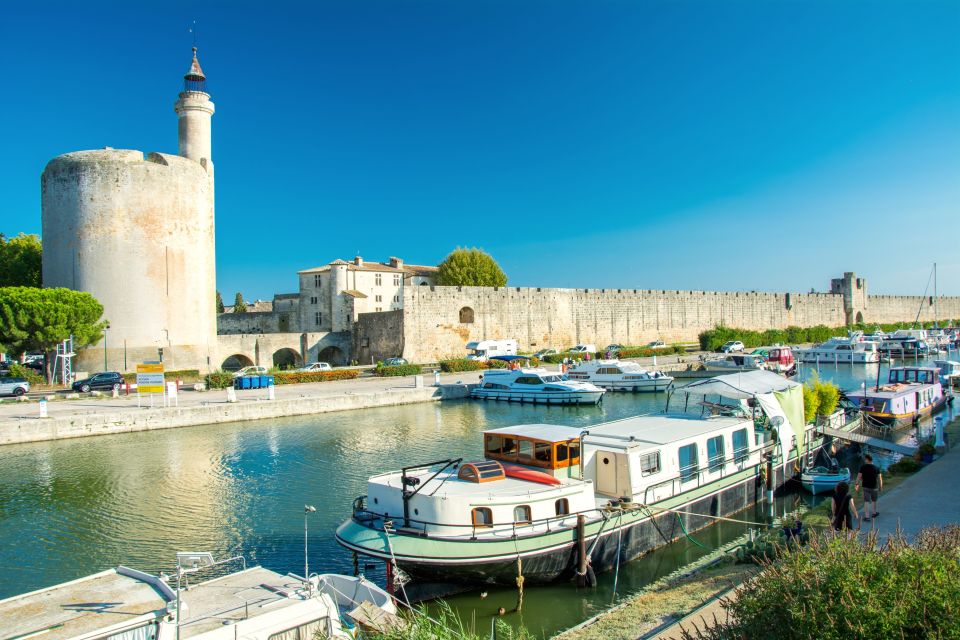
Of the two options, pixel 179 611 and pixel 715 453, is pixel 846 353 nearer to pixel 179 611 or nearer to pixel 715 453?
pixel 715 453

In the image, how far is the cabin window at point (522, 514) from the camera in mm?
8750

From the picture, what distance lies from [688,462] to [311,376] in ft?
71.9

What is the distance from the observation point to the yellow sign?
870 inches

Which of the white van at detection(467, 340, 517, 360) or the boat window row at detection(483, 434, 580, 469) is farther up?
the white van at detection(467, 340, 517, 360)

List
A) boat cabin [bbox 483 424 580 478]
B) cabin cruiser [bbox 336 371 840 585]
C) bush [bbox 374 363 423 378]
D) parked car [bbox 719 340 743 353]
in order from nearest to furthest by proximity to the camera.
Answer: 1. cabin cruiser [bbox 336 371 840 585]
2. boat cabin [bbox 483 424 580 478]
3. bush [bbox 374 363 423 378]
4. parked car [bbox 719 340 743 353]

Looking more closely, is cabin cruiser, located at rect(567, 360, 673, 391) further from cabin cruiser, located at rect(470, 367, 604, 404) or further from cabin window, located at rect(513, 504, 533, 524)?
cabin window, located at rect(513, 504, 533, 524)

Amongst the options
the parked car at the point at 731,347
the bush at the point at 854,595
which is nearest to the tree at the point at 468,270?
the parked car at the point at 731,347

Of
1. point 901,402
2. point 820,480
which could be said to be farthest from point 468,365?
point 820,480

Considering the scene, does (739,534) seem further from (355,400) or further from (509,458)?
(355,400)

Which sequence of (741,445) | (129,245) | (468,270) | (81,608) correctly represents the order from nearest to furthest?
(81,608), (741,445), (129,245), (468,270)

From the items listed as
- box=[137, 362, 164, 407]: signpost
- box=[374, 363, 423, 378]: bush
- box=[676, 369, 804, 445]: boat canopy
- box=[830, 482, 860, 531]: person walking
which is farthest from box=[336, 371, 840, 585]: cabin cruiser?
box=[374, 363, 423, 378]: bush

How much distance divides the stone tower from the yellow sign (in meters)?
10.9

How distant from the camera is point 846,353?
41094mm

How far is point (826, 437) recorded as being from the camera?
15.0 meters
